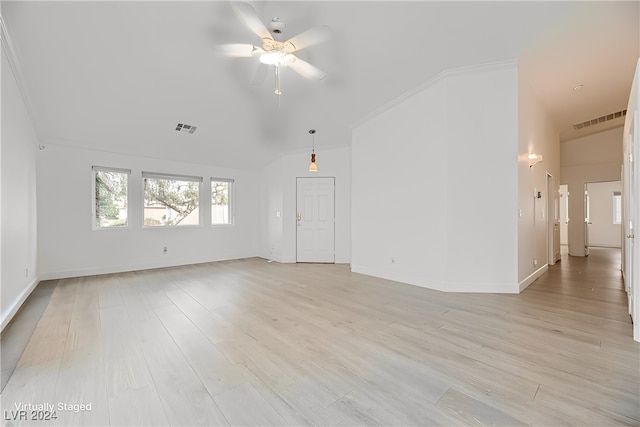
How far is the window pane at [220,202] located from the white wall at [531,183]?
627 cm

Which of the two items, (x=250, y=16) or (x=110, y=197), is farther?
(x=110, y=197)

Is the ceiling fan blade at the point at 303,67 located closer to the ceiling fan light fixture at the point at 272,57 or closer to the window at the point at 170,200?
the ceiling fan light fixture at the point at 272,57

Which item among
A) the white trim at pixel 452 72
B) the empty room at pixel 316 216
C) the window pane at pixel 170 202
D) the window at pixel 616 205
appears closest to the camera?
the empty room at pixel 316 216

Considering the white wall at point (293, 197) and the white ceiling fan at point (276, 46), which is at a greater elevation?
the white ceiling fan at point (276, 46)

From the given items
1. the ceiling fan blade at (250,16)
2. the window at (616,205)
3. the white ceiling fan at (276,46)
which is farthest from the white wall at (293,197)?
the window at (616,205)

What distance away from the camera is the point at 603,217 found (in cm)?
978

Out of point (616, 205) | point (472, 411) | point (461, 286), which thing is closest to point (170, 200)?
point (461, 286)

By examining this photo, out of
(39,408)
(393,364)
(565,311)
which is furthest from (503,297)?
(39,408)

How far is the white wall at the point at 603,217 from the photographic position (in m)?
9.59

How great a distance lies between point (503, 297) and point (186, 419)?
382 centimetres

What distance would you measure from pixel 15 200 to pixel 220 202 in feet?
13.2

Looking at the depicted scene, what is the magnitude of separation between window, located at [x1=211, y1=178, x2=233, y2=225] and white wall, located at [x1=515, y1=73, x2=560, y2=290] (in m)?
6.24

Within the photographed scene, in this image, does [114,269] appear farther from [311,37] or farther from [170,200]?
[311,37]

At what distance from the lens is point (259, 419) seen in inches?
58.1
